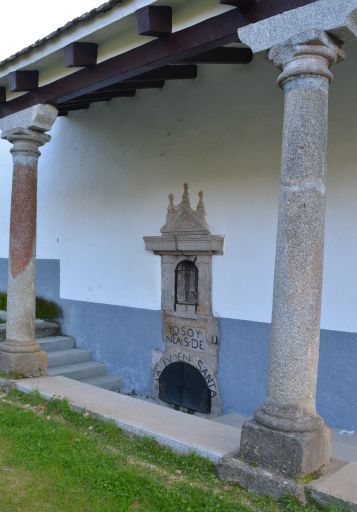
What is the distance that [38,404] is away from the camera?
4.83 m

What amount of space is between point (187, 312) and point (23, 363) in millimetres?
1906

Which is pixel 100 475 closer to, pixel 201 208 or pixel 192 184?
pixel 201 208

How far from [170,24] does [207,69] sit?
207 cm

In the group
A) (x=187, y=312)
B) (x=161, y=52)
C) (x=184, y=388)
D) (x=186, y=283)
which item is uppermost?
(x=161, y=52)

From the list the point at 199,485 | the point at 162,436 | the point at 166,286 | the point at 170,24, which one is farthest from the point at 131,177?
the point at 199,485

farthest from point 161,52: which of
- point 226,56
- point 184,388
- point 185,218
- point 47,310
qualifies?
point 47,310

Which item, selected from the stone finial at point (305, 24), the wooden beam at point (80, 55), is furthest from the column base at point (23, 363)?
the stone finial at point (305, 24)

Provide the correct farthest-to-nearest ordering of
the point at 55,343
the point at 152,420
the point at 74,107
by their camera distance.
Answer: the point at 74,107, the point at 55,343, the point at 152,420

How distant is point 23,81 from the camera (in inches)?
213

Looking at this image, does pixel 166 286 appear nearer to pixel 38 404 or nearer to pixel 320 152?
pixel 38 404

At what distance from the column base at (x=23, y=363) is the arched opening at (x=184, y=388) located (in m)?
1.57

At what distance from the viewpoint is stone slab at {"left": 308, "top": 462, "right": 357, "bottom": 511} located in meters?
2.85

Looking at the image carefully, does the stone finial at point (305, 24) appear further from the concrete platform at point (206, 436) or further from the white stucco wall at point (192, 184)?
the concrete platform at point (206, 436)

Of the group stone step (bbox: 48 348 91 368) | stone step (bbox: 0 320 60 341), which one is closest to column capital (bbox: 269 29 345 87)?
stone step (bbox: 48 348 91 368)
